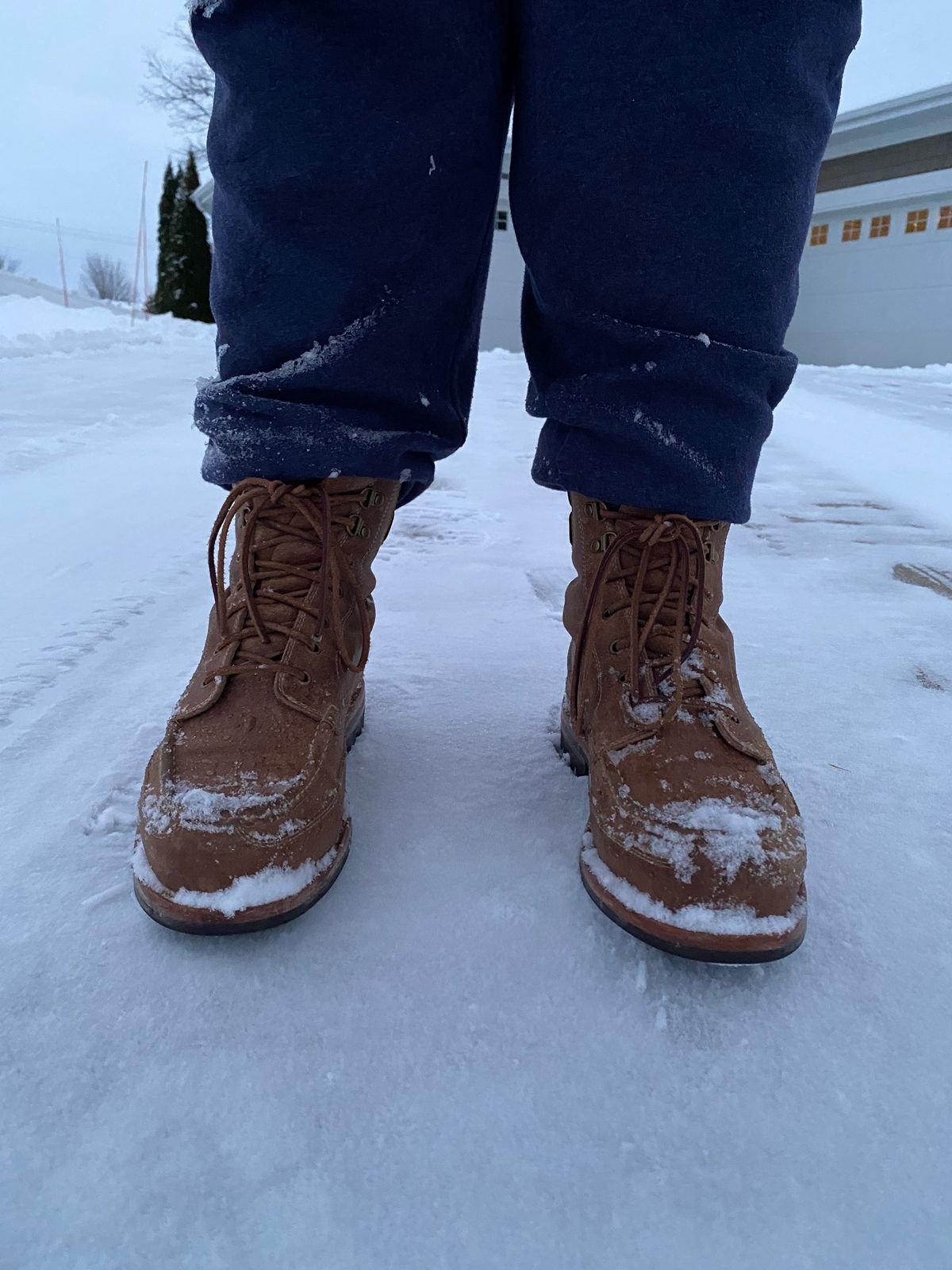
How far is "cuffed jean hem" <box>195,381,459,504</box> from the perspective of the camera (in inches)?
25.7

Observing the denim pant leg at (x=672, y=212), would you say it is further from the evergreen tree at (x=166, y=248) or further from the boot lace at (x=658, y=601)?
the evergreen tree at (x=166, y=248)

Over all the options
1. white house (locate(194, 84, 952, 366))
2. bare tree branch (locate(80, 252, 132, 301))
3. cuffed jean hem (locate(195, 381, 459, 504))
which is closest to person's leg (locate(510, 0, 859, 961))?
cuffed jean hem (locate(195, 381, 459, 504))

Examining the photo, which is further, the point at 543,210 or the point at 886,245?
the point at 886,245

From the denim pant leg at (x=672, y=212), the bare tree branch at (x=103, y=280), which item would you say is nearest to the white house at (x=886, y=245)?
the denim pant leg at (x=672, y=212)

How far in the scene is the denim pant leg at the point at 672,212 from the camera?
1.88ft

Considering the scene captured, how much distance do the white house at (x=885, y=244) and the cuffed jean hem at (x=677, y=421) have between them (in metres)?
8.66

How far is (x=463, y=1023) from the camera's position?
47 centimetres

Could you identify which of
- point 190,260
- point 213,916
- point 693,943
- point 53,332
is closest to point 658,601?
point 693,943

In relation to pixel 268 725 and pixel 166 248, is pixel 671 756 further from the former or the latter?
pixel 166 248

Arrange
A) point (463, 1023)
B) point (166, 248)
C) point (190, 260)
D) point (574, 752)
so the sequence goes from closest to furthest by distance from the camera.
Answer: point (463, 1023), point (574, 752), point (190, 260), point (166, 248)

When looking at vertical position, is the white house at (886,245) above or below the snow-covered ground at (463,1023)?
above

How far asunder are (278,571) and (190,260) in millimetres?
16162

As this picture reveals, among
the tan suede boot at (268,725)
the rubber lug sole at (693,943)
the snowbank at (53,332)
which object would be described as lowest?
the rubber lug sole at (693,943)

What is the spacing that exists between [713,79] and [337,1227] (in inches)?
30.2
